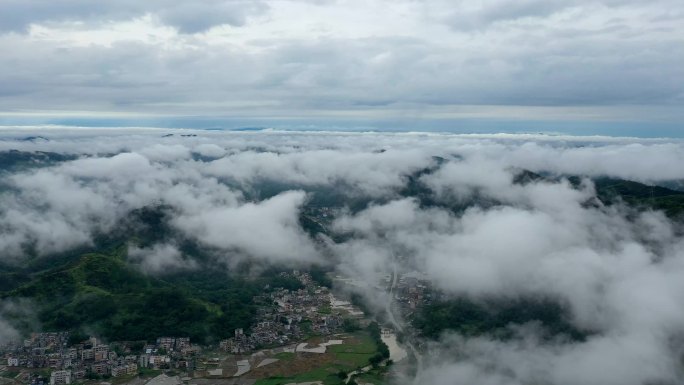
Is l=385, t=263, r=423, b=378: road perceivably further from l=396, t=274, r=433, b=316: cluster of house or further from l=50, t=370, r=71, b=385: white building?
l=50, t=370, r=71, b=385: white building

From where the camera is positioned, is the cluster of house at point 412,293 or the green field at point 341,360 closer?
the green field at point 341,360

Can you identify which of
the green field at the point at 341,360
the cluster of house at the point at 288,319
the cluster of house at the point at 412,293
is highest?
→ the cluster of house at the point at 412,293

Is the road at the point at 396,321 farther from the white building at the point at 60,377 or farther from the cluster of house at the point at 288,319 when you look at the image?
the white building at the point at 60,377

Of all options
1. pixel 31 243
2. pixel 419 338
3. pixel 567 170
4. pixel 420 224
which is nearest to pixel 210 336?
pixel 419 338

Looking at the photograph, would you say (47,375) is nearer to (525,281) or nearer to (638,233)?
(525,281)

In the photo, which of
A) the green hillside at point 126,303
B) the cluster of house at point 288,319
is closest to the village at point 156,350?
the cluster of house at point 288,319
